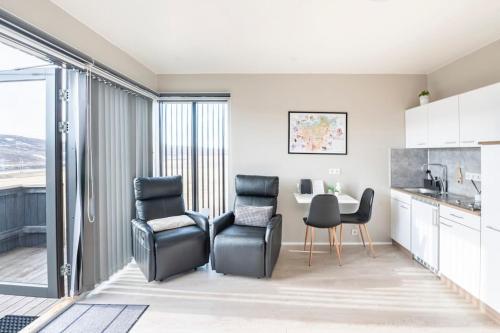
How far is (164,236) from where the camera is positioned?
2881 millimetres

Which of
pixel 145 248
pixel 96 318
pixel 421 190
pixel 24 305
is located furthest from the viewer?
pixel 421 190

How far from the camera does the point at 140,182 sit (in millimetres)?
3178

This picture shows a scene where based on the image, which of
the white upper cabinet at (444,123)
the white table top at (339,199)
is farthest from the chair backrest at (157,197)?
the white upper cabinet at (444,123)

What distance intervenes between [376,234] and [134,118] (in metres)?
3.98

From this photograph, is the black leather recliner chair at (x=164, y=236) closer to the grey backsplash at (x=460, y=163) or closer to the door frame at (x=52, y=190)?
the door frame at (x=52, y=190)

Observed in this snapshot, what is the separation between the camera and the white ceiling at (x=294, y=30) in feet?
7.28

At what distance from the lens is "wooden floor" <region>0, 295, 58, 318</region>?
2.29 metres

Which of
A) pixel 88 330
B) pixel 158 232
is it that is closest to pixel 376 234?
pixel 158 232

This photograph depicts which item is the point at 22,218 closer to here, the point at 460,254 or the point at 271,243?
the point at 271,243

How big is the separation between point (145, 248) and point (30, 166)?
1374 mm

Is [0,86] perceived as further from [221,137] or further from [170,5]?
[221,137]

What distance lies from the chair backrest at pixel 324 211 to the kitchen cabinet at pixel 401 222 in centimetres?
105

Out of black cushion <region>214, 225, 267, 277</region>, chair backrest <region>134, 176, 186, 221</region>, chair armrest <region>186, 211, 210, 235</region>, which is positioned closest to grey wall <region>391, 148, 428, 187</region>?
black cushion <region>214, 225, 267, 277</region>

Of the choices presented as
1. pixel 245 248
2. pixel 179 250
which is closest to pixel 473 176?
pixel 245 248
